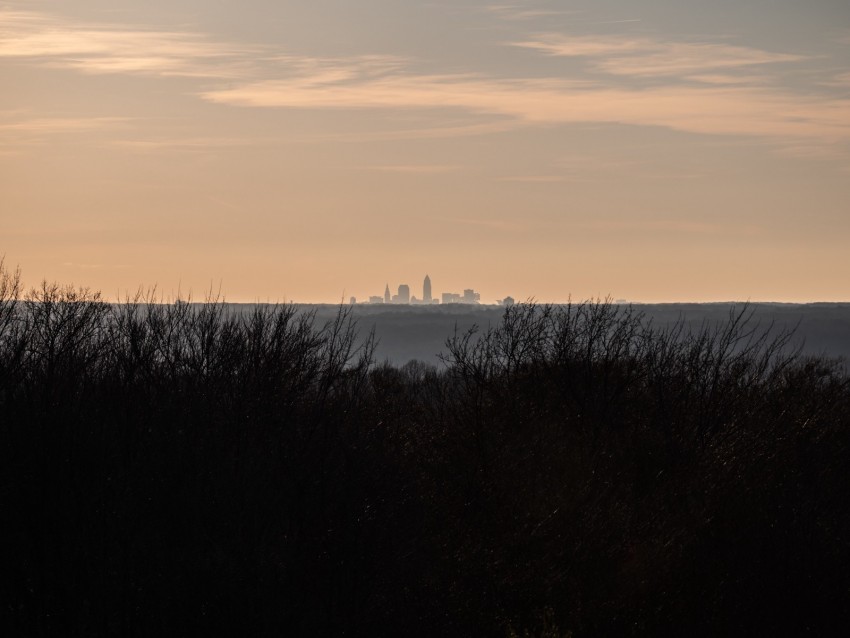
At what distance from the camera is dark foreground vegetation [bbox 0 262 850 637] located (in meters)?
25.3

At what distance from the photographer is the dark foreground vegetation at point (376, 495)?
25281 mm

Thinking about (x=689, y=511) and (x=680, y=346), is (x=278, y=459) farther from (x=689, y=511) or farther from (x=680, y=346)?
(x=680, y=346)

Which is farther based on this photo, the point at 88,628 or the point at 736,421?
the point at 736,421

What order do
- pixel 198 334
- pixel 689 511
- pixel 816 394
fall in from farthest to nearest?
pixel 816 394
pixel 198 334
pixel 689 511

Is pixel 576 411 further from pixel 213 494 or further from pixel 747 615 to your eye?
pixel 213 494

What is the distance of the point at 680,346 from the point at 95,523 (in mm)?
25814

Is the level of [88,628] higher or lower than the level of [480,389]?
lower

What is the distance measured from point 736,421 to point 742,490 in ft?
18.3

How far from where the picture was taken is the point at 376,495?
98.9 feet

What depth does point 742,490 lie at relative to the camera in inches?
Result: 1375

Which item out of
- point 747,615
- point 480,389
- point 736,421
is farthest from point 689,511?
point 480,389

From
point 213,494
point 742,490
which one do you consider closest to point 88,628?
point 213,494

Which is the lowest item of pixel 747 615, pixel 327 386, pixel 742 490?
pixel 747 615

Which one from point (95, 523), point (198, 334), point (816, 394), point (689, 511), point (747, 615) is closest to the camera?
point (95, 523)
